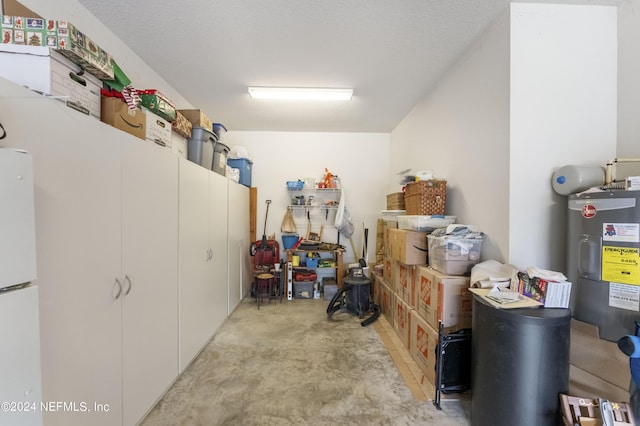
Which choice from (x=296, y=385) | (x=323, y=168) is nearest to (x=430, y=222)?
(x=296, y=385)

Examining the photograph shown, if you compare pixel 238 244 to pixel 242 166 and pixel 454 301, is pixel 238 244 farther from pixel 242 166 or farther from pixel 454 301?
pixel 454 301

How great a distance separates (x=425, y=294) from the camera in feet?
6.97

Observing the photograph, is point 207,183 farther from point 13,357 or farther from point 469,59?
point 469,59

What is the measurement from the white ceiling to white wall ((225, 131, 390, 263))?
→ 4.33 feet

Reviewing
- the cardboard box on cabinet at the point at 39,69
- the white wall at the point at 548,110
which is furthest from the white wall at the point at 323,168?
the cardboard box on cabinet at the point at 39,69

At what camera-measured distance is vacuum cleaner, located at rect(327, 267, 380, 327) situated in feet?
10.6

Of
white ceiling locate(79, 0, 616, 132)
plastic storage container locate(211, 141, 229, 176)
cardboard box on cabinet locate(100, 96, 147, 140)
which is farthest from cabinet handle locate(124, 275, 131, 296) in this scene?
white ceiling locate(79, 0, 616, 132)

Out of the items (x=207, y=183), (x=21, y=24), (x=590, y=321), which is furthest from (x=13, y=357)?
(x=590, y=321)

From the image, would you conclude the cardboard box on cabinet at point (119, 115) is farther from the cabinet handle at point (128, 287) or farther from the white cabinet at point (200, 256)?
the cabinet handle at point (128, 287)

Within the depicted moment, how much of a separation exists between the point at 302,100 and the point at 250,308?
2.94 m

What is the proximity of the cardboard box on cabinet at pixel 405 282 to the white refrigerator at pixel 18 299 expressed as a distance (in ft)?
7.95

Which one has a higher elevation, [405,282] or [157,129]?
[157,129]

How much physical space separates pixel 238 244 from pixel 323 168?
78.5 inches

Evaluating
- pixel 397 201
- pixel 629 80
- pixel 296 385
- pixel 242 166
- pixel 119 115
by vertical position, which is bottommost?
pixel 296 385
